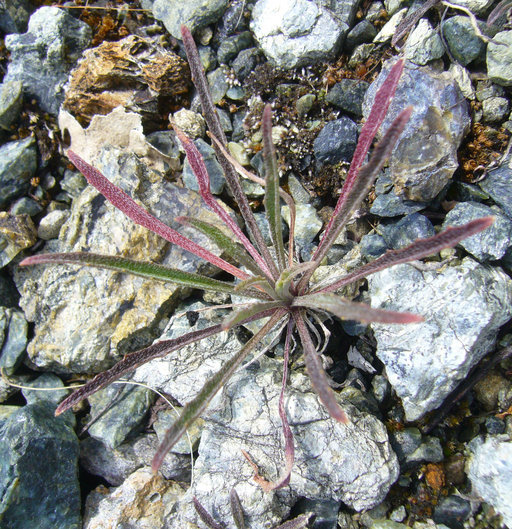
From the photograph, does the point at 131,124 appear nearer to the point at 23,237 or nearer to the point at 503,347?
the point at 23,237

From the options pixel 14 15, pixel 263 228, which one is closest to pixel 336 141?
pixel 263 228

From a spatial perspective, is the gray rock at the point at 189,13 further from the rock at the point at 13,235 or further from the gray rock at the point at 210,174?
the rock at the point at 13,235

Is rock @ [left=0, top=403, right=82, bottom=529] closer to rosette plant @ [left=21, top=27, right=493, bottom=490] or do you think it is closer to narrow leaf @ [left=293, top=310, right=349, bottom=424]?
rosette plant @ [left=21, top=27, right=493, bottom=490]

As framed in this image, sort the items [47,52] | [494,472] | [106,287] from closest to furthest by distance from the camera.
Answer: [494,472] → [106,287] → [47,52]

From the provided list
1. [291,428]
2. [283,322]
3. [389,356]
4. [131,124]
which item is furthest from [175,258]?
[389,356]

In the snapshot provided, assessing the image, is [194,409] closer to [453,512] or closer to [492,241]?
→ [453,512]

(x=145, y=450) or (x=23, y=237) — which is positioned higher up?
(x=23, y=237)
